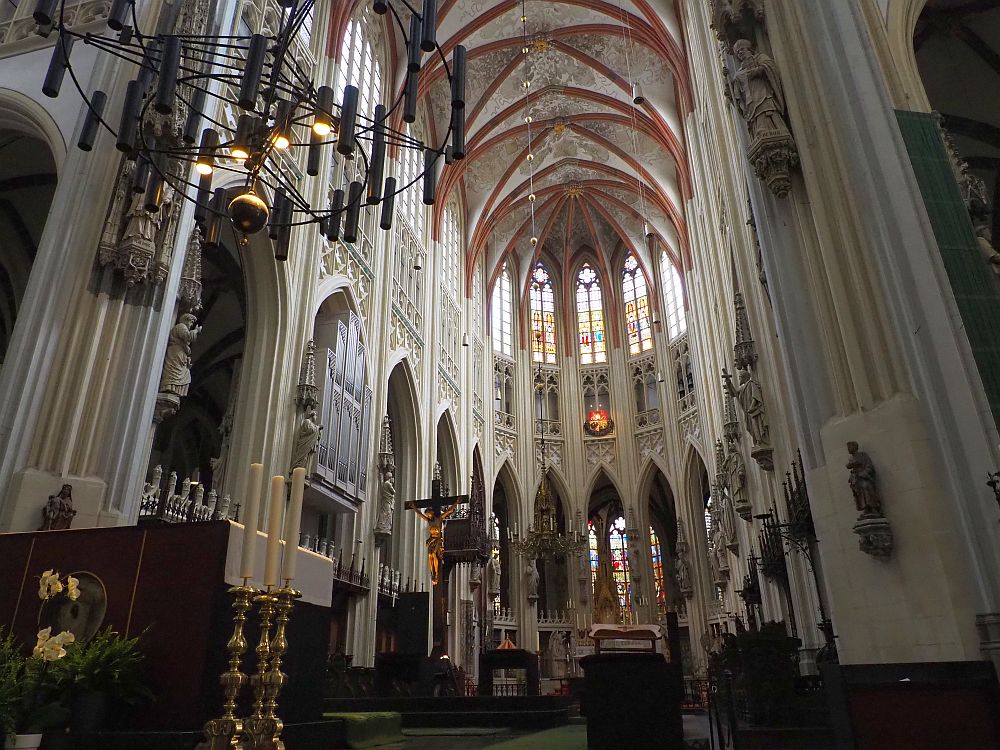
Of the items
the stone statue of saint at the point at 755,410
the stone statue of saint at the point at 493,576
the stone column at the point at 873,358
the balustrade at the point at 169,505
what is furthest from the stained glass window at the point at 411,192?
the stone column at the point at 873,358

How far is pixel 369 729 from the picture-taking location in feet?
17.8

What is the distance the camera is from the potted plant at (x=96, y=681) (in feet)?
10.2

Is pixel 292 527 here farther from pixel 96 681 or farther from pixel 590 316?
pixel 590 316

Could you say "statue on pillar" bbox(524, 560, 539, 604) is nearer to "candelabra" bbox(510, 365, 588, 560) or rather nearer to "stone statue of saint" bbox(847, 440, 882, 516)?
"candelabra" bbox(510, 365, 588, 560)

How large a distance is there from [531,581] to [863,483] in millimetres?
19317

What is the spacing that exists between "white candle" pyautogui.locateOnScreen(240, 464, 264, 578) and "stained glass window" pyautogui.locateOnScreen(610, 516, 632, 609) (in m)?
23.3

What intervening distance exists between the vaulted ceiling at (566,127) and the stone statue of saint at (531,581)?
11.4m

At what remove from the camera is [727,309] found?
1630 cm

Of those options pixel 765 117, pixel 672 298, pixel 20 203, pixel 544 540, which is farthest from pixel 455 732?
pixel 672 298

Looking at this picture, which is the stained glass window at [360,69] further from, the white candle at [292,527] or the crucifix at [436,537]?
the white candle at [292,527]

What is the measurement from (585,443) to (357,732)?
74.1 ft

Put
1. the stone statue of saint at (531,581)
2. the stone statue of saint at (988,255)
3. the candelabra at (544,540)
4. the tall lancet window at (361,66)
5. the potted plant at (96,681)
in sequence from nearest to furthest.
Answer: the potted plant at (96,681) < the stone statue of saint at (988,255) < the tall lancet window at (361,66) < the candelabra at (544,540) < the stone statue of saint at (531,581)

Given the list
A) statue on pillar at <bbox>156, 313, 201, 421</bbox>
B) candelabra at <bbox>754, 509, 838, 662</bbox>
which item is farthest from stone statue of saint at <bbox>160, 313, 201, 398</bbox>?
candelabra at <bbox>754, 509, 838, 662</bbox>

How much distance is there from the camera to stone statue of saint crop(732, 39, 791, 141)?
780 cm
